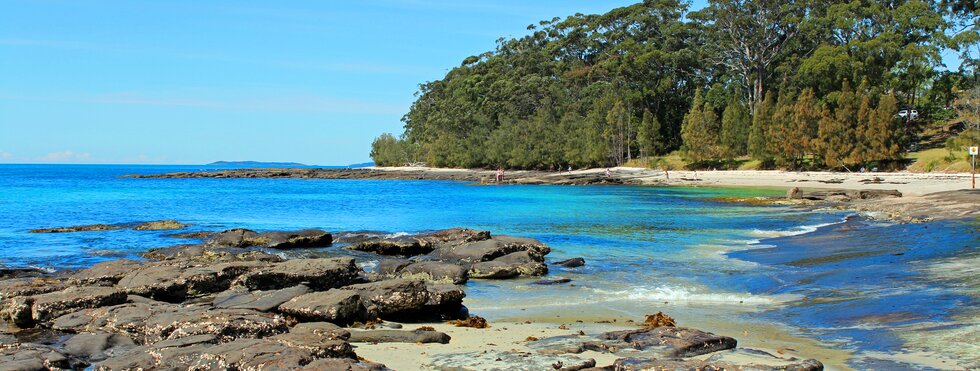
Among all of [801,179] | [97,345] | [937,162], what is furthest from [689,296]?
[937,162]

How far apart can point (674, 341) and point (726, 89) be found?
9095cm

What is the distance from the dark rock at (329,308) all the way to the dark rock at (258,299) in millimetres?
356

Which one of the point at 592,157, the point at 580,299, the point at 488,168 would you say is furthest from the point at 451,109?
the point at 580,299

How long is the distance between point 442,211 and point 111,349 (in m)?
34.6

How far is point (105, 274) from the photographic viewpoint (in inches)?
A: 618

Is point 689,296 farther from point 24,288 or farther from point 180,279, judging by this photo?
point 24,288

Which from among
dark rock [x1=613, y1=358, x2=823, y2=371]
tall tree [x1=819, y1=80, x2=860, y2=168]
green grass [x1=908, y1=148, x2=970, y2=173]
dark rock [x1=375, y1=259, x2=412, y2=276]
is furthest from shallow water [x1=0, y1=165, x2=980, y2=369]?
tall tree [x1=819, y1=80, x2=860, y2=168]

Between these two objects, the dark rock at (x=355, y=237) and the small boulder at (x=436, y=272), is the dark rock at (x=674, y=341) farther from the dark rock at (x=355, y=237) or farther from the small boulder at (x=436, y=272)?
the dark rock at (x=355, y=237)

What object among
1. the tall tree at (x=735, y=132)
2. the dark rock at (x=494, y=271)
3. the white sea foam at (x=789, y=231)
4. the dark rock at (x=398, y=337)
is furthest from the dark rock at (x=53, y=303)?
the tall tree at (x=735, y=132)

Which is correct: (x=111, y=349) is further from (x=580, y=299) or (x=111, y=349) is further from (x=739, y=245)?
(x=739, y=245)

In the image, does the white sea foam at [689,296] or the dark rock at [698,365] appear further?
the white sea foam at [689,296]

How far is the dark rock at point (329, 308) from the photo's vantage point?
37.6 ft

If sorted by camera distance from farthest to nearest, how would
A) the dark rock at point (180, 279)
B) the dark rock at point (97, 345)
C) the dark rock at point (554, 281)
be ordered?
the dark rock at point (554, 281)
the dark rock at point (180, 279)
the dark rock at point (97, 345)

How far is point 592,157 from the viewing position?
9506cm
